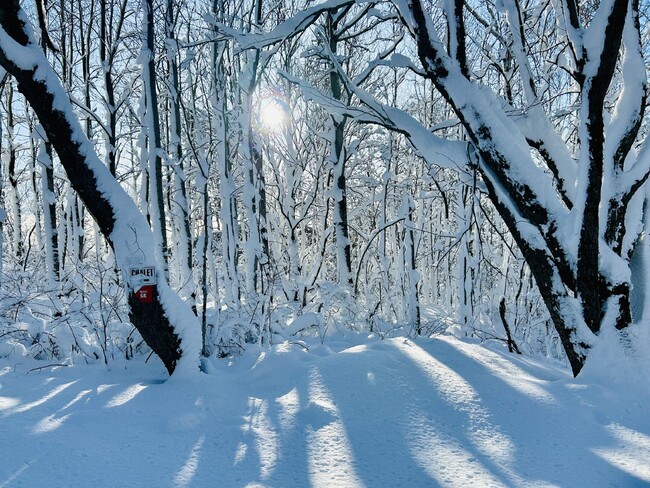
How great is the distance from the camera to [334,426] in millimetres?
2543

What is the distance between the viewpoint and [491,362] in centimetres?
355

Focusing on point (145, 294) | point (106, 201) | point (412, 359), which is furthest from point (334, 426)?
point (106, 201)

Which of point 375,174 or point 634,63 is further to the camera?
point 375,174

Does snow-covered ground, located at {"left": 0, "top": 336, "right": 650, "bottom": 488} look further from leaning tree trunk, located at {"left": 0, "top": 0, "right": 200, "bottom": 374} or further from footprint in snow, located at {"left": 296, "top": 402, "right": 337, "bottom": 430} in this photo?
leaning tree trunk, located at {"left": 0, "top": 0, "right": 200, "bottom": 374}

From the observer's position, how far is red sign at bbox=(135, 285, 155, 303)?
3396mm

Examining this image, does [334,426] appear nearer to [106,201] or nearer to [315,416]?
[315,416]

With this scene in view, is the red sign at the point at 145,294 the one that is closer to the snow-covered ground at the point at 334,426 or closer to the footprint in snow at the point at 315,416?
the snow-covered ground at the point at 334,426

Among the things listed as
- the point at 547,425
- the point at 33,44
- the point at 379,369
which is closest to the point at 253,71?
the point at 33,44

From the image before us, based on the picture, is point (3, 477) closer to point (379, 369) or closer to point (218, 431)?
point (218, 431)

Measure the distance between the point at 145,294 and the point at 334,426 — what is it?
1.81 m

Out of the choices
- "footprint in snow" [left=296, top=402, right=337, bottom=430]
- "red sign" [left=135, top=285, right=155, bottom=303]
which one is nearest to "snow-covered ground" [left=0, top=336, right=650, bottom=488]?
"footprint in snow" [left=296, top=402, right=337, bottom=430]

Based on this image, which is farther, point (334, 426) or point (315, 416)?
point (315, 416)

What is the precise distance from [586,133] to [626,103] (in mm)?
485

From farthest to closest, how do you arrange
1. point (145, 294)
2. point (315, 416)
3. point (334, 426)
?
point (145, 294) < point (315, 416) < point (334, 426)
